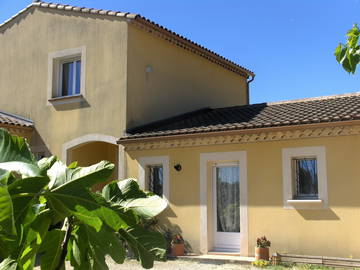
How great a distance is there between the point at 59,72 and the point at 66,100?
48.3 inches

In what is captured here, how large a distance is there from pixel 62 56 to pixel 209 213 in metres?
7.27

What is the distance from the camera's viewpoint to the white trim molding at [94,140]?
1366cm

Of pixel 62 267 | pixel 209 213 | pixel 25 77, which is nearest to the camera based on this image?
pixel 62 267

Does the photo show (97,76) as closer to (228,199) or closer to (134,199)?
(228,199)

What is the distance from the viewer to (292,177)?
1109 cm

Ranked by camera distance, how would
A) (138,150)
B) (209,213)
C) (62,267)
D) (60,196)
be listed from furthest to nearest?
1. (138,150)
2. (209,213)
3. (62,267)
4. (60,196)

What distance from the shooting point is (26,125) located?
15.4 metres

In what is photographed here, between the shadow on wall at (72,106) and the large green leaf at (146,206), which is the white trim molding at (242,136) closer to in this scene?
the shadow on wall at (72,106)

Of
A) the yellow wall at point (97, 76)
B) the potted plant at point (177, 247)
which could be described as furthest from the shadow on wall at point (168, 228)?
the yellow wall at point (97, 76)

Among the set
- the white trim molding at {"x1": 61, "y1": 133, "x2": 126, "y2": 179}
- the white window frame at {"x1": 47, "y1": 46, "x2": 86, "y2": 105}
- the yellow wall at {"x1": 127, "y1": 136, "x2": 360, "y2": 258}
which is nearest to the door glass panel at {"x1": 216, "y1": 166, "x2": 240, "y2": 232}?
the yellow wall at {"x1": 127, "y1": 136, "x2": 360, "y2": 258}

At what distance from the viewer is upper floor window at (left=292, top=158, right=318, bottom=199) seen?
1092cm

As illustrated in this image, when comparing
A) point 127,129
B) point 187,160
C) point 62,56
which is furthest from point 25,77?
point 187,160

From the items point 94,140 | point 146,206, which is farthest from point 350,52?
point 94,140

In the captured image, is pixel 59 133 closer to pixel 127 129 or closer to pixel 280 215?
pixel 127 129
